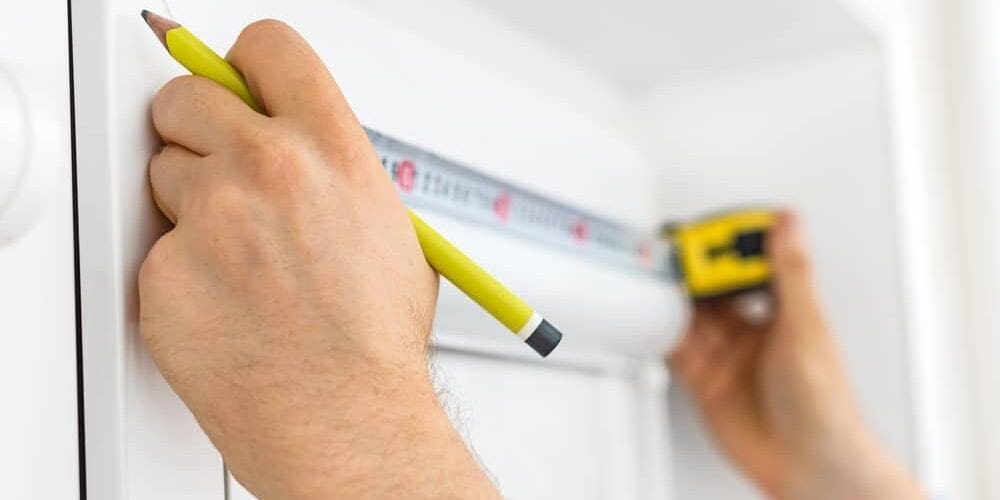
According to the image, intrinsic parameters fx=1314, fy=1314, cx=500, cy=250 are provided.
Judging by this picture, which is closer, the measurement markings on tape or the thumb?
the measurement markings on tape

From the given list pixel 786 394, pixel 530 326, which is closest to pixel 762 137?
pixel 786 394

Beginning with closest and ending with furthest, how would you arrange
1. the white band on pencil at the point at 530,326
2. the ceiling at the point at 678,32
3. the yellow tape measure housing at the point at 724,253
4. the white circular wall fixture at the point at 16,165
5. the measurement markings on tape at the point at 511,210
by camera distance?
1. the white circular wall fixture at the point at 16,165
2. the white band on pencil at the point at 530,326
3. the measurement markings on tape at the point at 511,210
4. the ceiling at the point at 678,32
5. the yellow tape measure housing at the point at 724,253

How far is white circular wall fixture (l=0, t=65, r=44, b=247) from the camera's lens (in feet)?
1.32

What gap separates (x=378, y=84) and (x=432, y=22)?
15 cm

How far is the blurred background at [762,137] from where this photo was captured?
76cm

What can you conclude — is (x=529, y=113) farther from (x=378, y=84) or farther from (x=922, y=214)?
(x=922, y=214)

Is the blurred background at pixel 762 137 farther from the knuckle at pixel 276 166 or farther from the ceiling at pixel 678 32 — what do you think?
the knuckle at pixel 276 166

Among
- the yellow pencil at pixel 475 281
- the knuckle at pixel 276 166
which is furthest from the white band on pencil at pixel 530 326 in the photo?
the knuckle at pixel 276 166

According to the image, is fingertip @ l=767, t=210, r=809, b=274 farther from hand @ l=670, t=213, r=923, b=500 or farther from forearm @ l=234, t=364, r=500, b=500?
forearm @ l=234, t=364, r=500, b=500

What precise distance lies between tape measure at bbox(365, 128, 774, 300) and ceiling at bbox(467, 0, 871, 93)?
0.12 meters

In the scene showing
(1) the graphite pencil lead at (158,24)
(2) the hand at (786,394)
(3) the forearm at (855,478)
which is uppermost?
(1) the graphite pencil lead at (158,24)

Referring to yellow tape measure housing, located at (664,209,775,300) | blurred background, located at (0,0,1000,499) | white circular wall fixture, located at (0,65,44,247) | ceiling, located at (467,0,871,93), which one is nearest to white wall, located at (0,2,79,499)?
white circular wall fixture, located at (0,65,44,247)

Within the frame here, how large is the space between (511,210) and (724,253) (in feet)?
0.88

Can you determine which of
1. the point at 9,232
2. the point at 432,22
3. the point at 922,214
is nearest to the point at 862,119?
the point at 922,214
